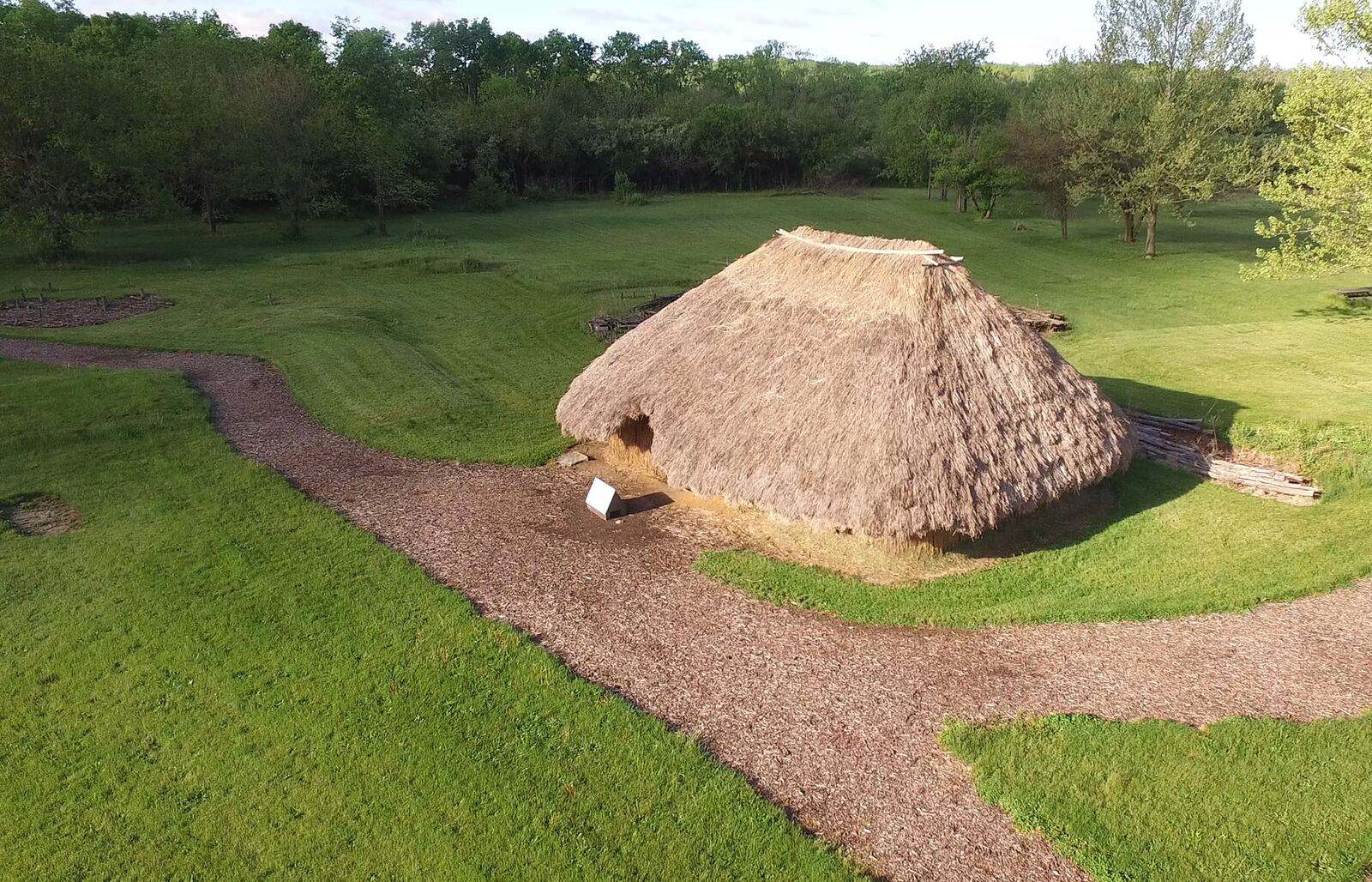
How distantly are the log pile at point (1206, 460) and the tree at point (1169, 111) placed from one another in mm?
25013

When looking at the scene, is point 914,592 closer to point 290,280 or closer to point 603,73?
point 290,280

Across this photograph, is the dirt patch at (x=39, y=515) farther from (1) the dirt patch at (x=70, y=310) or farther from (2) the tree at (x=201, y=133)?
(2) the tree at (x=201, y=133)

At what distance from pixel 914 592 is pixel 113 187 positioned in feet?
129

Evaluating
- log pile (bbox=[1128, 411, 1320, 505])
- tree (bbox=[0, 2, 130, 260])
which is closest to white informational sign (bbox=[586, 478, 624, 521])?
log pile (bbox=[1128, 411, 1320, 505])

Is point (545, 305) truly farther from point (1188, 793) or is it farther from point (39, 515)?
point (1188, 793)

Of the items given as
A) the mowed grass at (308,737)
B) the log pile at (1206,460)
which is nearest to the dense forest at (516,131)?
the log pile at (1206,460)

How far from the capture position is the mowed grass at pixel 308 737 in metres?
7.95

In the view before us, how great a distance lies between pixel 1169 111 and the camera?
37812mm

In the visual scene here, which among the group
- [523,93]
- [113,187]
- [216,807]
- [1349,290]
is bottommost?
[216,807]

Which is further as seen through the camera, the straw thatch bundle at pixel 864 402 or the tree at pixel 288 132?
the tree at pixel 288 132

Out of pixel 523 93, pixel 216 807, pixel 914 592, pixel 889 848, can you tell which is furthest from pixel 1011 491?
pixel 523 93

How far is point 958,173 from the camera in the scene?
161ft

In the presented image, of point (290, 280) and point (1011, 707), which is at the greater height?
point (290, 280)

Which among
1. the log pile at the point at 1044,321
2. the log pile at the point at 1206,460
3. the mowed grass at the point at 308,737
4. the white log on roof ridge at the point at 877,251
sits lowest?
the mowed grass at the point at 308,737
